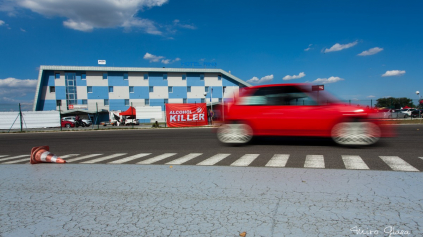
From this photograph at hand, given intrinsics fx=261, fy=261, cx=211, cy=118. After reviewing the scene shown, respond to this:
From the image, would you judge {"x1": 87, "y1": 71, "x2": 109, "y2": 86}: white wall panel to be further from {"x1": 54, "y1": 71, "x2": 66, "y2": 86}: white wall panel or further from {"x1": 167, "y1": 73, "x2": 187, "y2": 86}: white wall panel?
{"x1": 167, "y1": 73, "x2": 187, "y2": 86}: white wall panel

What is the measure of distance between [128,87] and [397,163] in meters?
53.0

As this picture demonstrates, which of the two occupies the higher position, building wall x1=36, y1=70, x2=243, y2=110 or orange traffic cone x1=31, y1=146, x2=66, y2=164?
building wall x1=36, y1=70, x2=243, y2=110

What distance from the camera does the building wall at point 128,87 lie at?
1955 inches

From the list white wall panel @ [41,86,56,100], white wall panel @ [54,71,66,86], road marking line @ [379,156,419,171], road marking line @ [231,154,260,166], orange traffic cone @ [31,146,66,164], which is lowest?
road marking line @ [379,156,419,171]

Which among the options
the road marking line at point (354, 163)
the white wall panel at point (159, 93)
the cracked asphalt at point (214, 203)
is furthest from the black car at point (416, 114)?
the white wall panel at point (159, 93)

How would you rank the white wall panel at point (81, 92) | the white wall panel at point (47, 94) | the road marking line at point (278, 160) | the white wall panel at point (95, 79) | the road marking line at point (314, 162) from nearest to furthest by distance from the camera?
1. the road marking line at point (314, 162)
2. the road marking line at point (278, 160)
3. the white wall panel at point (47, 94)
4. the white wall panel at point (81, 92)
5. the white wall panel at point (95, 79)

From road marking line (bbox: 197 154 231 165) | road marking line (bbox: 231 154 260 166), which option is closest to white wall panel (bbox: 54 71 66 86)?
road marking line (bbox: 197 154 231 165)

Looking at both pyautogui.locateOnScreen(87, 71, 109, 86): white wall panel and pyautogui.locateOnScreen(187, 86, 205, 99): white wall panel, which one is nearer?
pyautogui.locateOnScreen(87, 71, 109, 86): white wall panel

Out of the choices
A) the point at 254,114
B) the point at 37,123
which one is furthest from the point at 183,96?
the point at 254,114

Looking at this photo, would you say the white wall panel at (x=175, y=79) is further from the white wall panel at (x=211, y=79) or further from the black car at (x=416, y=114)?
the black car at (x=416, y=114)

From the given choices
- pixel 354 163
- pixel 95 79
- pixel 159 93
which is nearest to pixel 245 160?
pixel 354 163

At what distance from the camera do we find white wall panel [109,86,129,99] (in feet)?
173

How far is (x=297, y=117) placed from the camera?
7.72 meters

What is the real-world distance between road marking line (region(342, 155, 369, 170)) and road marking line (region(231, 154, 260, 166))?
→ 197 centimetres
